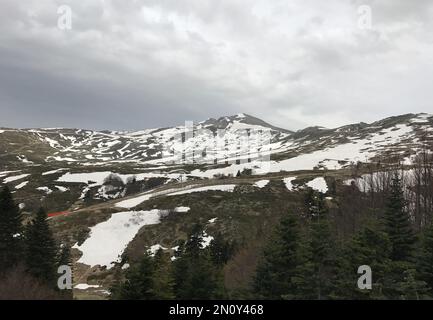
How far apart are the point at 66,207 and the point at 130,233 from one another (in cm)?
4373

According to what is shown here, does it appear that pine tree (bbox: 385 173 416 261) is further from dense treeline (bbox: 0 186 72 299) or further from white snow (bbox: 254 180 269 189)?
white snow (bbox: 254 180 269 189)

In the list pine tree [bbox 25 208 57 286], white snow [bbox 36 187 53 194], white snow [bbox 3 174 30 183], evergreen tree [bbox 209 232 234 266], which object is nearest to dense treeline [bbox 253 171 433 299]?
pine tree [bbox 25 208 57 286]

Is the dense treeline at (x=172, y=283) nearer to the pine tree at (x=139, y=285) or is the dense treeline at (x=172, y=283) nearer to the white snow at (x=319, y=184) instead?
the pine tree at (x=139, y=285)

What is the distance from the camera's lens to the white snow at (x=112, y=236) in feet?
217

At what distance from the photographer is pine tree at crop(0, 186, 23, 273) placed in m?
39.5

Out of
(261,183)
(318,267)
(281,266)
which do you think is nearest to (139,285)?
(281,266)

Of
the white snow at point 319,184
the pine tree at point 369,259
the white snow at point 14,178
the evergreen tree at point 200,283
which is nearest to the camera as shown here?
the pine tree at point 369,259

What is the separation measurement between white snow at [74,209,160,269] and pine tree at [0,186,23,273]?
78.1ft

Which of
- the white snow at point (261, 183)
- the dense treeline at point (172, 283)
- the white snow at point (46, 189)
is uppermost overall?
the white snow at point (46, 189)

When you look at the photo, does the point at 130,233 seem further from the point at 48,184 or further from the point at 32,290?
the point at 48,184

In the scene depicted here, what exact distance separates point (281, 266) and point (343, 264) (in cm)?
428

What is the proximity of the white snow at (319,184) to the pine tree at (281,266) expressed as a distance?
2511 inches

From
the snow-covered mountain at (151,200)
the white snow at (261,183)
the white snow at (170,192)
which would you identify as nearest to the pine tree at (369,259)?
the snow-covered mountain at (151,200)
